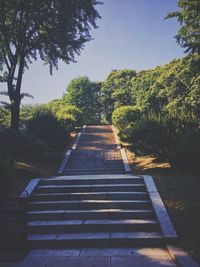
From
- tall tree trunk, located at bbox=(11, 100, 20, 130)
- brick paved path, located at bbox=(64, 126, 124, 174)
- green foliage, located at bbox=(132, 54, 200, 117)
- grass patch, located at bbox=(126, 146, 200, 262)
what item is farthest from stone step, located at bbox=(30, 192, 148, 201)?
tall tree trunk, located at bbox=(11, 100, 20, 130)

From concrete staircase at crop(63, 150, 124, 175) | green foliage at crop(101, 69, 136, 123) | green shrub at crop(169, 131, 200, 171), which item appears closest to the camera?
green shrub at crop(169, 131, 200, 171)

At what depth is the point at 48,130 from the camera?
1805cm

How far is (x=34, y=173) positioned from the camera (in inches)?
512

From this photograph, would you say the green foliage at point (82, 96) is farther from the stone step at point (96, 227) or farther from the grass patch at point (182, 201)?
the stone step at point (96, 227)

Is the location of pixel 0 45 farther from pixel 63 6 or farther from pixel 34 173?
pixel 34 173

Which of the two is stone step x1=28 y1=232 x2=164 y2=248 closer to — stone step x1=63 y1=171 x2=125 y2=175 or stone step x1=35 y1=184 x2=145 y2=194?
stone step x1=35 y1=184 x2=145 y2=194

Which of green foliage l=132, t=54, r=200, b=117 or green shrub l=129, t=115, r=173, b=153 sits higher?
green foliage l=132, t=54, r=200, b=117

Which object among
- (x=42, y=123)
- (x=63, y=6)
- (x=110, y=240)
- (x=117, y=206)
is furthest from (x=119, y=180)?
(x=63, y=6)

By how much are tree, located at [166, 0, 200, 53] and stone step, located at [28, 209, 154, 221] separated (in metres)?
10.7

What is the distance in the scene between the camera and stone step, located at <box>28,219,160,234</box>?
27.2 ft

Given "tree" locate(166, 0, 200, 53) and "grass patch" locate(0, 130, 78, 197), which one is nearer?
"grass patch" locate(0, 130, 78, 197)

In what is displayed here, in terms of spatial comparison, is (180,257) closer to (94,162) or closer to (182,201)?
(182,201)

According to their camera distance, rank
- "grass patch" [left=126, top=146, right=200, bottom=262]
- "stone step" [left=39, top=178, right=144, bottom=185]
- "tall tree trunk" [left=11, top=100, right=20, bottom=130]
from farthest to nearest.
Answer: "tall tree trunk" [left=11, top=100, right=20, bottom=130] < "stone step" [left=39, top=178, right=144, bottom=185] < "grass patch" [left=126, top=146, right=200, bottom=262]

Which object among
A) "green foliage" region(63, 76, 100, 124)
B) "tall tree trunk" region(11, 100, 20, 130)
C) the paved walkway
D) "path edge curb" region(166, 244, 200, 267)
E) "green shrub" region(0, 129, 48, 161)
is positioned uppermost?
"green foliage" region(63, 76, 100, 124)
